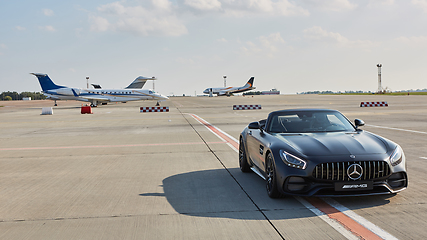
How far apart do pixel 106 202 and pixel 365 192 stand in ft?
12.2

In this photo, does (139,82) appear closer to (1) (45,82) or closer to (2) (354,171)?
(1) (45,82)

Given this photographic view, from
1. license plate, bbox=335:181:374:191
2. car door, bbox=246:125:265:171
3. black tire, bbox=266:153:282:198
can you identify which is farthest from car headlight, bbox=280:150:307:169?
car door, bbox=246:125:265:171

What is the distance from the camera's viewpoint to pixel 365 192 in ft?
16.9

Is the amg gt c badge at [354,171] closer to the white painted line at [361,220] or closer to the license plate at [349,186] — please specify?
the license plate at [349,186]

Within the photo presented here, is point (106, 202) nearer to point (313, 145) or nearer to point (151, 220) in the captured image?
point (151, 220)

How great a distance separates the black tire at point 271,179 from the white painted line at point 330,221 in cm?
40

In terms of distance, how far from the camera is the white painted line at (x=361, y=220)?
4174 mm

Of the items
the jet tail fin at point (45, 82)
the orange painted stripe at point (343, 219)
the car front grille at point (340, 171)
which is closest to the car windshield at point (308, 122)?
the orange painted stripe at point (343, 219)

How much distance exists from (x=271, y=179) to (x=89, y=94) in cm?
4829

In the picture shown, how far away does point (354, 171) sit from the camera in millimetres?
5105

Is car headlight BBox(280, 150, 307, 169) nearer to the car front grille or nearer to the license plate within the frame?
the car front grille

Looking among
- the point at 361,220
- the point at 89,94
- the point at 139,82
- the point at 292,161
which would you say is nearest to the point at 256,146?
the point at 292,161

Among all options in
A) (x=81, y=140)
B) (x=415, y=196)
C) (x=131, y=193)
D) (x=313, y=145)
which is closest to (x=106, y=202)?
(x=131, y=193)

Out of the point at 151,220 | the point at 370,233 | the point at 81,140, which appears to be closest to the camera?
the point at 370,233
